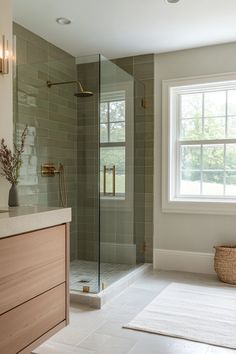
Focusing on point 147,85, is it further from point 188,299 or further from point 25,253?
point 25,253

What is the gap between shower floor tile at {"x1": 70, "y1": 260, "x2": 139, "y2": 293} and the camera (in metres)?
3.06

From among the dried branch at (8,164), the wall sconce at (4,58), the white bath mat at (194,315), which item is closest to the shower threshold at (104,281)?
the white bath mat at (194,315)

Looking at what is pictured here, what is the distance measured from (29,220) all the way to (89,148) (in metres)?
1.81

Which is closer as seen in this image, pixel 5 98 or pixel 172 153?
pixel 5 98

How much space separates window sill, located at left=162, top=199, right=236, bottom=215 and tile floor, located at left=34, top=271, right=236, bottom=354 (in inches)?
49.4

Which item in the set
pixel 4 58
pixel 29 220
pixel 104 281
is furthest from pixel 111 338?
pixel 4 58

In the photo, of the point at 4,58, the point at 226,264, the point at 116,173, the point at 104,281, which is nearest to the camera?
the point at 4,58

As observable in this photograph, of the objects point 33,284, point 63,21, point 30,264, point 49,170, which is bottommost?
point 33,284

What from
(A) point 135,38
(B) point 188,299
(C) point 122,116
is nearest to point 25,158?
(C) point 122,116

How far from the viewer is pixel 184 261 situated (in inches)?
155

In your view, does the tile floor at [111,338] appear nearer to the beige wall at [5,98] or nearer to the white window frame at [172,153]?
the beige wall at [5,98]

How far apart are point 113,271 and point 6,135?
5.85ft

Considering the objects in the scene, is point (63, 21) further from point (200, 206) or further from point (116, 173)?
point (200, 206)

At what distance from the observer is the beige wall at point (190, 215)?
3746mm
